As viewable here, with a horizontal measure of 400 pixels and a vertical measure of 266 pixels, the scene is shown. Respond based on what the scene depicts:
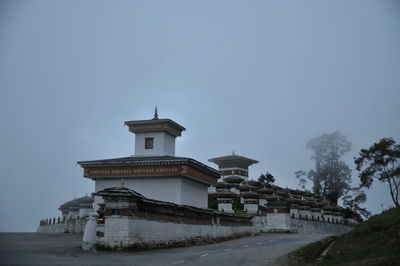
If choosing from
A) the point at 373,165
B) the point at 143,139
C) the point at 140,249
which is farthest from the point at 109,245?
the point at 373,165

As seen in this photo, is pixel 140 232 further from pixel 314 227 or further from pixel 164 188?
pixel 314 227

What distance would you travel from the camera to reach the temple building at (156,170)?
2909 centimetres

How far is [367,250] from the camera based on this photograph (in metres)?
13.0

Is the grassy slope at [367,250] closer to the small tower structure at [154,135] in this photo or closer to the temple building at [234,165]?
the small tower structure at [154,135]

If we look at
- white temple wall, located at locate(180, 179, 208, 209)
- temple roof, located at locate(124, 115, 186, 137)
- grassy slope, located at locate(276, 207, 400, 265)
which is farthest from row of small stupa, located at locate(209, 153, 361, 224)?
grassy slope, located at locate(276, 207, 400, 265)

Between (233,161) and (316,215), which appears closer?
(316,215)

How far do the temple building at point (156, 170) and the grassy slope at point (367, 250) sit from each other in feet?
43.9

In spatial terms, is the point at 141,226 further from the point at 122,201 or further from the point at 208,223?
the point at 208,223

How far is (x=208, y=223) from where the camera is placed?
23.7 m

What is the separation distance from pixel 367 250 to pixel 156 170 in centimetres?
1846

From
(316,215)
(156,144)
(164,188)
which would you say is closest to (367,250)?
(164,188)

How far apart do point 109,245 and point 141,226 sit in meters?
1.50

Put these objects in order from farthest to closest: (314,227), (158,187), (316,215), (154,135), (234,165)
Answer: (234,165), (316,215), (314,227), (154,135), (158,187)

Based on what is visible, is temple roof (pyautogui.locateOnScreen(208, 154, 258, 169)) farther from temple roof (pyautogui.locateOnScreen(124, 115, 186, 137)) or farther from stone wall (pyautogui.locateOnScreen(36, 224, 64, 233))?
stone wall (pyautogui.locateOnScreen(36, 224, 64, 233))
